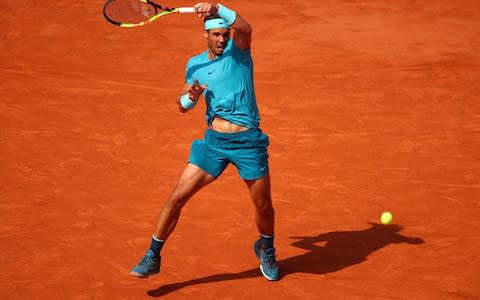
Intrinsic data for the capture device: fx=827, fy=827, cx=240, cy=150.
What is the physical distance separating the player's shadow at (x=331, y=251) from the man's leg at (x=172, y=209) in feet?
0.79

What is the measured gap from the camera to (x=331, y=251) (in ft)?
25.8

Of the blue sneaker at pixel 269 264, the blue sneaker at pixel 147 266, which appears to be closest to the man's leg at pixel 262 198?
the blue sneaker at pixel 269 264

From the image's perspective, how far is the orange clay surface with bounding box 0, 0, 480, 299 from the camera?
290 inches

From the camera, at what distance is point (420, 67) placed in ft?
43.3

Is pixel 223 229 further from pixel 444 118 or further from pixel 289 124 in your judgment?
pixel 444 118

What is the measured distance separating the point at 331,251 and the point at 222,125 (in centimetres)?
189

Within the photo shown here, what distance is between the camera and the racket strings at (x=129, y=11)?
7562 mm

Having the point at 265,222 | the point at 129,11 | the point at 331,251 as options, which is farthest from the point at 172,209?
the point at 129,11

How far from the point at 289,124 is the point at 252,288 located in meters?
4.18

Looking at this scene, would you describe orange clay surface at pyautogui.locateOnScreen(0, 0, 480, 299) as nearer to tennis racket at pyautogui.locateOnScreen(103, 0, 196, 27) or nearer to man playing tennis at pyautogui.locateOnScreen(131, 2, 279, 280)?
man playing tennis at pyautogui.locateOnScreen(131, 2, 279, 280)

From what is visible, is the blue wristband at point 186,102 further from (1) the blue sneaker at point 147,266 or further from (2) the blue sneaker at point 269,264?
(2) the blue sneaker at point 269,264

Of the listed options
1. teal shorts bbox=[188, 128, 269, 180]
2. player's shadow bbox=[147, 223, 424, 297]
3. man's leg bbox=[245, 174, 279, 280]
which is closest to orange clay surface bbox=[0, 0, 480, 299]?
player's shadow bbox=[147, 223, 424, 297]

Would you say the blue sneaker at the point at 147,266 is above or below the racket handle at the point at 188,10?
below

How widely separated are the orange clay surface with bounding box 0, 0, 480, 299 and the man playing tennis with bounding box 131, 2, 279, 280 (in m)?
0.72
